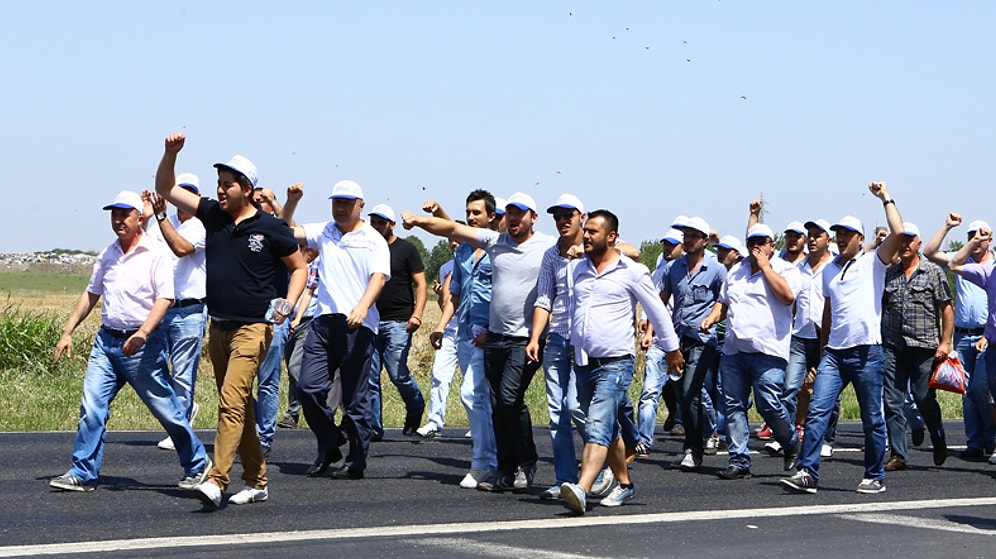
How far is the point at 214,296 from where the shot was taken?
30.8 ft

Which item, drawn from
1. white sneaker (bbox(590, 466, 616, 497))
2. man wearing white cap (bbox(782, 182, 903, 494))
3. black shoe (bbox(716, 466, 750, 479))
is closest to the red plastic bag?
man wearing white cap (bbox(782, 182, 903, 494))

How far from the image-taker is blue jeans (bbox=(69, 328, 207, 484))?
9914 millimetres

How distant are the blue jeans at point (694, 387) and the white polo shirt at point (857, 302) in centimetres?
163

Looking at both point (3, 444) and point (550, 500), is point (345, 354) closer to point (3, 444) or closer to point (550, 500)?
point (550, 500)

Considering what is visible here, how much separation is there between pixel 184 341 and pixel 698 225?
4.36 metres

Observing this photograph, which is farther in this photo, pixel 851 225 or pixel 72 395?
pixel 72 395

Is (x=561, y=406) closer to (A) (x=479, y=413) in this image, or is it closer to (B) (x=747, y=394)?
(A) (x=479, y=413)

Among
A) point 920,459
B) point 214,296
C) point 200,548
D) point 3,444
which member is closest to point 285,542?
point 200,548

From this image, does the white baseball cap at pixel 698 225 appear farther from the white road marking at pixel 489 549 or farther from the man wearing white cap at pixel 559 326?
the white road marking at pixel 489 549

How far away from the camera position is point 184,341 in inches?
453

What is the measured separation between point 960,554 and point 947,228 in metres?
3.98

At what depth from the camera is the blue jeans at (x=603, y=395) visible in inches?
377

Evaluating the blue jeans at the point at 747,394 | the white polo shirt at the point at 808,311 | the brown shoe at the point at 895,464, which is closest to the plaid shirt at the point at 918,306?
the white polo shirt at the point at 808,311

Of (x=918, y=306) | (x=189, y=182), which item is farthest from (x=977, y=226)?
(x=189, y=182)
